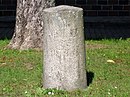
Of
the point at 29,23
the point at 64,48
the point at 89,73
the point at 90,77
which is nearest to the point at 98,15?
the point at 29,23

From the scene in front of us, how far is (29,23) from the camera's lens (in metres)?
8.95

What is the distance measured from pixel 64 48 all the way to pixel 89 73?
1261mm

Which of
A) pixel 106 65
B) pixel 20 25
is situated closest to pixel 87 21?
pixel 20 25

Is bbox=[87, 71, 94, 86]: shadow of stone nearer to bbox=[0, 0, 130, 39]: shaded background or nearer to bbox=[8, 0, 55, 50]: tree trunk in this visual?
bbox=[8, 0, 55, 50]: tree trunk

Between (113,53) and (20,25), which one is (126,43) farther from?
(20,25)

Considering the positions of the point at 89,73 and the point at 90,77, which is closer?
the point at 90,77

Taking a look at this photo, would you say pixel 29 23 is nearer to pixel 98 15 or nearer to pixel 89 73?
pixel 89 73

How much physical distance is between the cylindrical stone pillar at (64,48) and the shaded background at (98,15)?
6009mm

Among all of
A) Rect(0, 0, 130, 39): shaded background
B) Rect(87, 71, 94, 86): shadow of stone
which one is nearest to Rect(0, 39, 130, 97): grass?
Rect(87, 71, 94, 86): shadow of stone

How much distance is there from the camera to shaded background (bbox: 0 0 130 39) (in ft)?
40.9

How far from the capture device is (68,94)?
6.18 metres

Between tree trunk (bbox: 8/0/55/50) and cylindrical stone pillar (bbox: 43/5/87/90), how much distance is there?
8.86 ft

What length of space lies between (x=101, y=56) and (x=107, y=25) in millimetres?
4141

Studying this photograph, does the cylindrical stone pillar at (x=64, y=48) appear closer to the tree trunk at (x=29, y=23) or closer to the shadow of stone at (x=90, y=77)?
the shadow of stone at (x=90, y=77)
